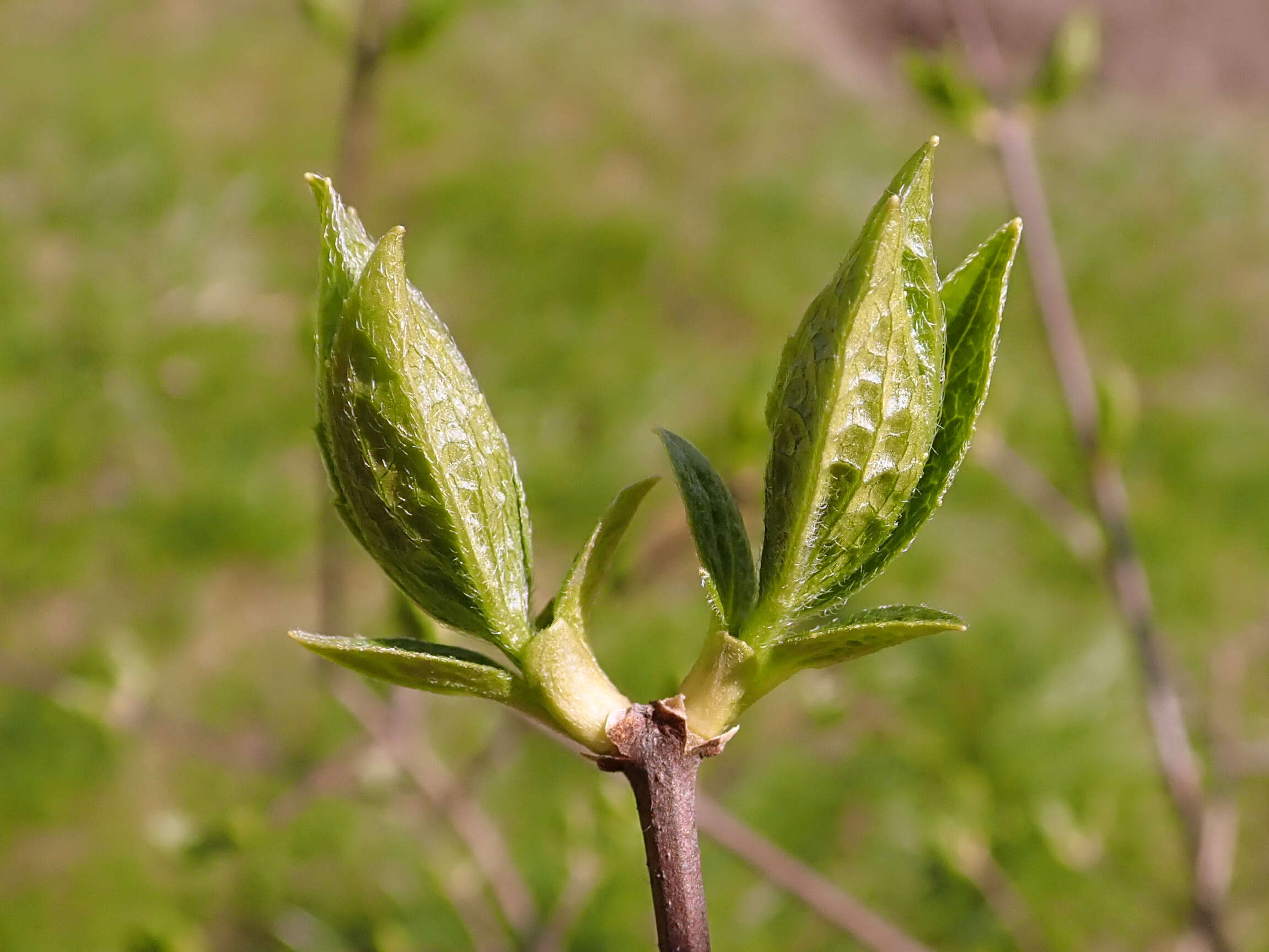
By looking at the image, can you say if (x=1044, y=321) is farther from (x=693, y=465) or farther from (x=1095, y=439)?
(x=693, y=465)

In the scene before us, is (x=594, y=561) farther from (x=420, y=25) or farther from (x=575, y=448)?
(x=575, y=448)

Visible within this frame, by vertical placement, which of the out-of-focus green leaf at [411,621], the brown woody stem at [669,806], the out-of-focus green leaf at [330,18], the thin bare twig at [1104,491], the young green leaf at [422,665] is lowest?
the brown woody stem at [669,806]

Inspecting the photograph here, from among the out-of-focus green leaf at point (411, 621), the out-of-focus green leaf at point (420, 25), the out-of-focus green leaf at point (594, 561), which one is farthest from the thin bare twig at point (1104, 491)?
the out-of-focus green leaf at point (594, 561)

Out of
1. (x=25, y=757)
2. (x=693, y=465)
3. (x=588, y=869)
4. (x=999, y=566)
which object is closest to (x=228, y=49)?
(x=25, y=757)

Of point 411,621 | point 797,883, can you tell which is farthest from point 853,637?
point 797,883

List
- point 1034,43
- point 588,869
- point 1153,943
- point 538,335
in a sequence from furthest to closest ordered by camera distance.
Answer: point 1034,43 → point 538,335 → point 1153,943 → point 588,869

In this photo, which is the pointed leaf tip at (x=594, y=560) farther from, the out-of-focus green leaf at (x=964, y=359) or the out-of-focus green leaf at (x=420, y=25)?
the out-of-focus green leaf at (x=420, y=25)
